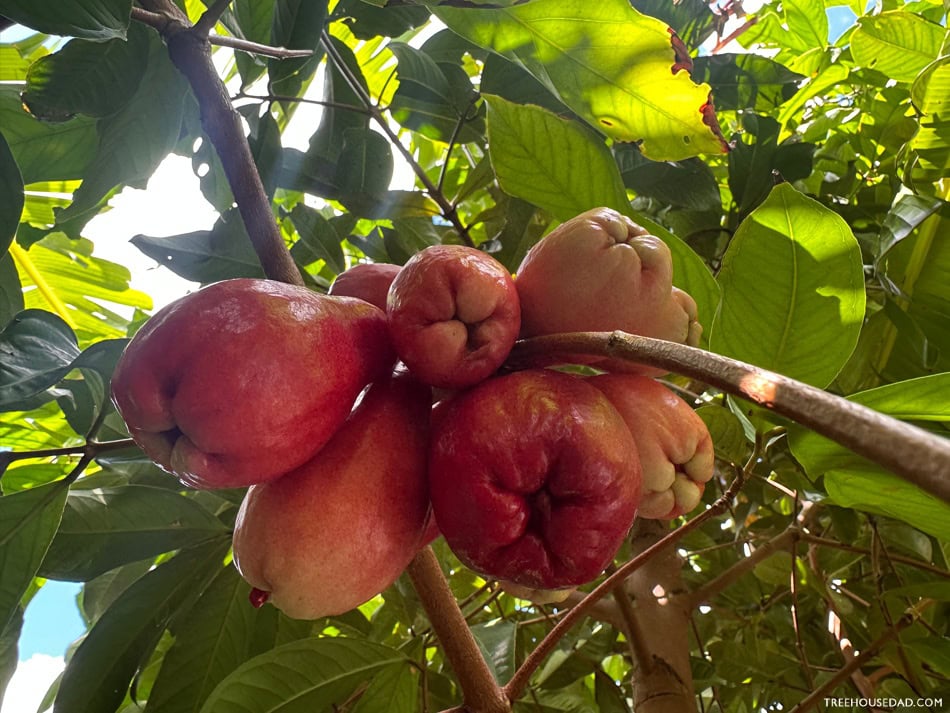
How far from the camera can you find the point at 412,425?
550 millimetres

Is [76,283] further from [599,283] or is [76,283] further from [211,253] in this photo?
[599,283]

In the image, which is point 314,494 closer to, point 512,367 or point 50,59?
point 512,367

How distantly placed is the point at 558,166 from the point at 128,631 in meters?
0.68

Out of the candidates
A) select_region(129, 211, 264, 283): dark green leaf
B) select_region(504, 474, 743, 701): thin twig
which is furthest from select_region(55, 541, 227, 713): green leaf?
select_region(504, 474, 743, 701): thin twig

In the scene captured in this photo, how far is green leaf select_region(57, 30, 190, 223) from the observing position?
2.96 feet

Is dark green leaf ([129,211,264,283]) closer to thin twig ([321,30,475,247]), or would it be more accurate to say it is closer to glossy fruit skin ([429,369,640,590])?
thin twig ([321,30,475,247])

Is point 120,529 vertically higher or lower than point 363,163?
lower

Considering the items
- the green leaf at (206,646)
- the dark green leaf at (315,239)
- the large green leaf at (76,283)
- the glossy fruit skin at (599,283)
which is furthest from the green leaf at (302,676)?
the large green leaf at (76,283)

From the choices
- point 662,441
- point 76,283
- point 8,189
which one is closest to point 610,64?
point 662,441

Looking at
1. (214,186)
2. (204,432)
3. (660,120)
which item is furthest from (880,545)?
(214,186)

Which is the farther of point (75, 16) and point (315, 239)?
point (315, 239)

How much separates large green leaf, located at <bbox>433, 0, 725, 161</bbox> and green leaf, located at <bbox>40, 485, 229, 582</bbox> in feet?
2.07

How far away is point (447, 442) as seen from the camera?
488mm

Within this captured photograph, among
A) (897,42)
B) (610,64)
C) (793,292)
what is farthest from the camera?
(897,42)
